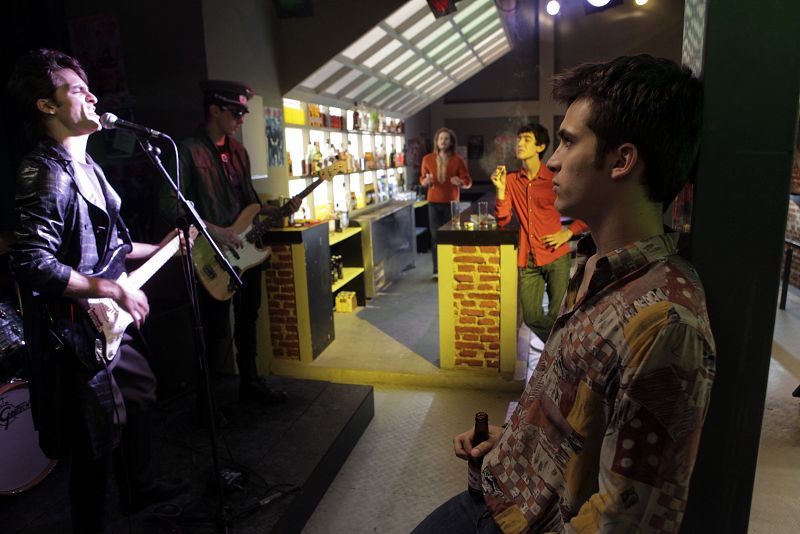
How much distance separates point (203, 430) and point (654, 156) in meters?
2.77

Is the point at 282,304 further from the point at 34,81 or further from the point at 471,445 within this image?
the point at 471,445

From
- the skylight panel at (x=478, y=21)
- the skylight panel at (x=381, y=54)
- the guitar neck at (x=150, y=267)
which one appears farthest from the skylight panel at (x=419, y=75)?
the guitar neck at (x=150, y=267)

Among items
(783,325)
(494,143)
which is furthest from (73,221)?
(494,143)

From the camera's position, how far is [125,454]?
2.22 m

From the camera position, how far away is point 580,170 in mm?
1064

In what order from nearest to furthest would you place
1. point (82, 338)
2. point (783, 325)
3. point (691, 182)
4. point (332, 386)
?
1. point (691, 182)
2. point (82, 338)
3. point (332, 386)
4. point (783, 325)

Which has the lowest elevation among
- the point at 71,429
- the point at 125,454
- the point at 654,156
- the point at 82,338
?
the point at 125,454

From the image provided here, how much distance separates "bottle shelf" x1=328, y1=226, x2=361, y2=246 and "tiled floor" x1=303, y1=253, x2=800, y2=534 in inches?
48.3

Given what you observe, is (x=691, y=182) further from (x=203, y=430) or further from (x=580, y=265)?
(x=203, y=430)

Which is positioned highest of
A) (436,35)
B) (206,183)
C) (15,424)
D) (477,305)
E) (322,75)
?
(436,35)

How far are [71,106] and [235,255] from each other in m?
1.23

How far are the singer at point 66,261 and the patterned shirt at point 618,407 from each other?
147 cm

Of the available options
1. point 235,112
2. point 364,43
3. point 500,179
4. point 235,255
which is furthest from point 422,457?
point 364,43

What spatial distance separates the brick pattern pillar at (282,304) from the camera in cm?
405
